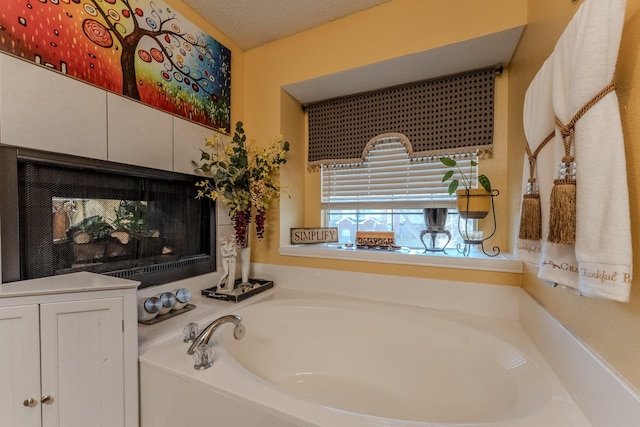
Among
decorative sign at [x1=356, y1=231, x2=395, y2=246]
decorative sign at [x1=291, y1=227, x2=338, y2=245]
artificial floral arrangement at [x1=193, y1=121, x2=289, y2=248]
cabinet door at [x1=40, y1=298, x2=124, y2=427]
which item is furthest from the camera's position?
decorative sign at [x1=291, y1=227, x2=338, y2=245]

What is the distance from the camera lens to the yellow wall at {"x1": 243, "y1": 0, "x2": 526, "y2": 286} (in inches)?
51.3

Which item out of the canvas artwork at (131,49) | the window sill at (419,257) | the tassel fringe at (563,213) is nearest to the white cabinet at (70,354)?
the canvas artwork at (131,49)

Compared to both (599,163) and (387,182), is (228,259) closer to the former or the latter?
(387,182)

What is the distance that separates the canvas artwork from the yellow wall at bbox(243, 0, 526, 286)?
28 cm

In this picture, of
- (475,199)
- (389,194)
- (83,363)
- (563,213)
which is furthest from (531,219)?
(83,363)

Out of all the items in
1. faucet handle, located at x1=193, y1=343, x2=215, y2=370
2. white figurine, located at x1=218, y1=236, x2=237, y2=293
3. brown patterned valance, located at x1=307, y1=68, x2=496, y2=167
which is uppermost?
brown patterned valance, located at x1=307, y1=68, x2=496, y2=167

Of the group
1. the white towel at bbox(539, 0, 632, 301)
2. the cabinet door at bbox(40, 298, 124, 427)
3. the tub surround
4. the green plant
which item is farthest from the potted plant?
the cabinet door at bbox(40, 298, 124, 427)

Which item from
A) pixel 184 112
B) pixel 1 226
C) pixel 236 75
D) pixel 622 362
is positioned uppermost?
pixel 236 75

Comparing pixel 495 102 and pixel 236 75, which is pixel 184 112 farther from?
pixel 495 102

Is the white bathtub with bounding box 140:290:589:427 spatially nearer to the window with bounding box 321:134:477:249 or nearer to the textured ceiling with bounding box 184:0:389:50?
the window with bounding box 321:134:477:249

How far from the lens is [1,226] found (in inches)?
35.9

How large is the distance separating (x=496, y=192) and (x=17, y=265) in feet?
7.48

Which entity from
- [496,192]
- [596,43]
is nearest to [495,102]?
[496,192]

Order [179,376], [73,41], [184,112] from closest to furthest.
A: [179,376], [73,41], [184,112]
